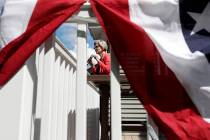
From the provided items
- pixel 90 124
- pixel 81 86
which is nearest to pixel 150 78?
pixel 81 86

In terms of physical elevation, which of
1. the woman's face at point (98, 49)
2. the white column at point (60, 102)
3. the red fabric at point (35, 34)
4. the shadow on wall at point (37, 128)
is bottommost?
the shadow on wall at point (37, 128)

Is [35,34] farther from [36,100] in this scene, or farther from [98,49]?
[98,49]

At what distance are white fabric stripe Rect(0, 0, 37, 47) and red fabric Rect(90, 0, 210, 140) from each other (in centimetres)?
39

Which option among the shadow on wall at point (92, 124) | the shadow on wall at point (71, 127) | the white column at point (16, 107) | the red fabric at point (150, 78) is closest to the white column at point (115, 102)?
the red fabric at point (150, 78)

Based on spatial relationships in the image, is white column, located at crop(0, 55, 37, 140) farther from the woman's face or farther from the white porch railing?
the woman's face

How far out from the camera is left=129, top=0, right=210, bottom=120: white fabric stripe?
186cm

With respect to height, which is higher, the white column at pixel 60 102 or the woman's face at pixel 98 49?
the woman's face at pixel 98 49

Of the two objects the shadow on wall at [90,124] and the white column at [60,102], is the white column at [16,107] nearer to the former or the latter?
the white column at [60,102]

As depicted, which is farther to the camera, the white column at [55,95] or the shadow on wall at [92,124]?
the shadow on wall at [92,124]

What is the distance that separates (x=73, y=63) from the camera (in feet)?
9.86

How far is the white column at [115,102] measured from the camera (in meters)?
1.97

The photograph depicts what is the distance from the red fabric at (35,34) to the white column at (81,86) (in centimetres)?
16

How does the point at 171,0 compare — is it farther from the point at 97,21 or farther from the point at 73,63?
the point at 73,63

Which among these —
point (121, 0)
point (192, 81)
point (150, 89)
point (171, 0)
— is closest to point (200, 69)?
point (192, 81)
